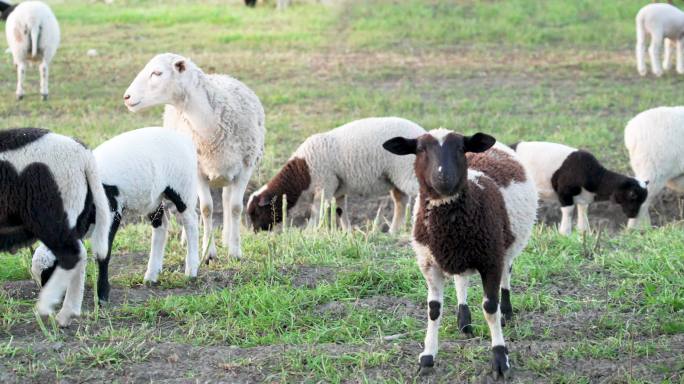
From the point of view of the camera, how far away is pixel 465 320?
5777 millimetres

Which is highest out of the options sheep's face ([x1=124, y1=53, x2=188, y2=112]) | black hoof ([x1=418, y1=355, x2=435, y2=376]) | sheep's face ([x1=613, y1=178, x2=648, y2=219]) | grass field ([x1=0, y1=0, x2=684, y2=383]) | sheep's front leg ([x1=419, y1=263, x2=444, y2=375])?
sheep's face ([x1=124, y1=53, x2=188, y2=112])

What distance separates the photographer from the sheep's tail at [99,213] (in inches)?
238

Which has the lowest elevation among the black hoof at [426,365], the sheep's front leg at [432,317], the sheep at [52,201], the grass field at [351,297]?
the grass field at [351,297]

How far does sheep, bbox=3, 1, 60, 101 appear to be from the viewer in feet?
51.3

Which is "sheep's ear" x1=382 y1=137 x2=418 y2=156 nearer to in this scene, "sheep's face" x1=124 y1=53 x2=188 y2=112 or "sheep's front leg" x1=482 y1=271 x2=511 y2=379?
"sheep's front leg" x1=482 y1=271 x2=511 y2=379

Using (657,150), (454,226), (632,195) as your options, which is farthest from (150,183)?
(657,150)

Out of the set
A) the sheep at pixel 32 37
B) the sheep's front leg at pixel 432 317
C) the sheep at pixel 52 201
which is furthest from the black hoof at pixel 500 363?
the sheep at pixel 32 37

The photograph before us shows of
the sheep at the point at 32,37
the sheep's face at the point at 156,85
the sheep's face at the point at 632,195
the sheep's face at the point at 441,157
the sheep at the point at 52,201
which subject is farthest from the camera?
the sheep at the point at 32,37

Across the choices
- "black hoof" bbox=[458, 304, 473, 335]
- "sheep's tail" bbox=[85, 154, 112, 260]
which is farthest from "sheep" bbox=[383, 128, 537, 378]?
"sheep's tail" bbox=[85, 154, 112, 260]

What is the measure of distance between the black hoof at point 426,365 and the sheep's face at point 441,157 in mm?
824

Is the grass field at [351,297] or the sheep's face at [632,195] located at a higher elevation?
the grass field at [351,297]

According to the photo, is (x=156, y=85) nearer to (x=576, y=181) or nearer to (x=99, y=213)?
(x=99, y=213)

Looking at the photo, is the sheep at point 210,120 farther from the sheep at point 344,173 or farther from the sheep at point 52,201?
the sheep at point 52,201

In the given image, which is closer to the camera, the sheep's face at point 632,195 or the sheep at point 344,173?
the sheep at point 344,173
